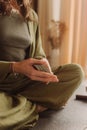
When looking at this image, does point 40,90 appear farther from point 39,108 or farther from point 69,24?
point 69,24

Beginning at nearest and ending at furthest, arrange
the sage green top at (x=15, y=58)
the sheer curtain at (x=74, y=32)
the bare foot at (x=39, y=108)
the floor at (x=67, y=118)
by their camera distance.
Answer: the sage green top at (x=15, y=58)
the floor at (x=67, y=118)
the bare foot at (x=39, y=108)
the sheer curtain at (x=74, y=32)

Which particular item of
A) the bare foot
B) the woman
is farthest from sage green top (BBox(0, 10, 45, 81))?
the bare foot

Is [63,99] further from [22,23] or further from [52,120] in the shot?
[22,23]

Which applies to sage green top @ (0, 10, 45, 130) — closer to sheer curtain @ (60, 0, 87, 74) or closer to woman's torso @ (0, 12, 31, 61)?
woman's torso @ (0, 12, 31, 61)

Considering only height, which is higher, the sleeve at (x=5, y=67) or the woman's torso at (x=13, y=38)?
the woman's torso at (x=13, y=38)

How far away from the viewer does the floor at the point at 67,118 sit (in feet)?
4.69

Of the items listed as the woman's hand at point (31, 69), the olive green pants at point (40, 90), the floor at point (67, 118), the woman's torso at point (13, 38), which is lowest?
the floor at point (67, 118)

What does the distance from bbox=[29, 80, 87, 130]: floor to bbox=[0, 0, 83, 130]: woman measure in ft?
0.15

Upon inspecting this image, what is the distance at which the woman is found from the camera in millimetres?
1397

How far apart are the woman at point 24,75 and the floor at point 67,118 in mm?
46

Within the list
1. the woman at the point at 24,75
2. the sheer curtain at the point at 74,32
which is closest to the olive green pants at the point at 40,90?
the woman at the point at 24,75

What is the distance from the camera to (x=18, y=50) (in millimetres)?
1527

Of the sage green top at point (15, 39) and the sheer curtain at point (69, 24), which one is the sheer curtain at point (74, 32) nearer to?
the sheer curtain at point (69, 24)

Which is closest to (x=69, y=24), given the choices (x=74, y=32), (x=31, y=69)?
(x=74, y=32)
